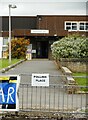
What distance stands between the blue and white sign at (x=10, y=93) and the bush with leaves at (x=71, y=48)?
49.0ft

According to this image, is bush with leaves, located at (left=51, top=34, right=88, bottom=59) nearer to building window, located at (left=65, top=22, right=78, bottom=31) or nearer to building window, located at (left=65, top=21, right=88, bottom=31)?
building window, located at (left=65, top=22, right=78, bottom=31)

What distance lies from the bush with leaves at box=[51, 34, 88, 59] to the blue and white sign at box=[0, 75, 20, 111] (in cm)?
1493

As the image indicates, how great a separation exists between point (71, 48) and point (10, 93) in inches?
605

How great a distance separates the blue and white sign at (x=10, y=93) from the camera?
8469mm

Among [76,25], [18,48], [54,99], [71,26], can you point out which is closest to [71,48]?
[54,99]

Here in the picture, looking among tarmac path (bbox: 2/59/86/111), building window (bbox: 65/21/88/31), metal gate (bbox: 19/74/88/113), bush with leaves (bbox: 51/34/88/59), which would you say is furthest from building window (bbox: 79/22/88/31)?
tarmac path (bbox: 2/59/86/111)

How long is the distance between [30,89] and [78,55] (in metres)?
11.6

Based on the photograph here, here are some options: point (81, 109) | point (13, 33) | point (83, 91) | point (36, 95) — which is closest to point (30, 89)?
point (36, 95)

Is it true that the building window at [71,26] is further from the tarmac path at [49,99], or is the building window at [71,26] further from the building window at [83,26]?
the tarmac path at [49,99]

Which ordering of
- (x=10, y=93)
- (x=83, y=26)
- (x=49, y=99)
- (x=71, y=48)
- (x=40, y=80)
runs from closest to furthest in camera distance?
1. (x=10, y=93)
2. (x=40, y=80)
3. (x=49, y=99)
4. (x=71, y=48)
5. (x=83, y=26)

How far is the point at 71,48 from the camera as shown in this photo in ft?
77.2

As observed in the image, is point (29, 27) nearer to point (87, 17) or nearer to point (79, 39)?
point (87, 17)

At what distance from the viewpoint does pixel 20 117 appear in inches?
337

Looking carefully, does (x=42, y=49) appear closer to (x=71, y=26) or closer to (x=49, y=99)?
(x=71, y=26)
